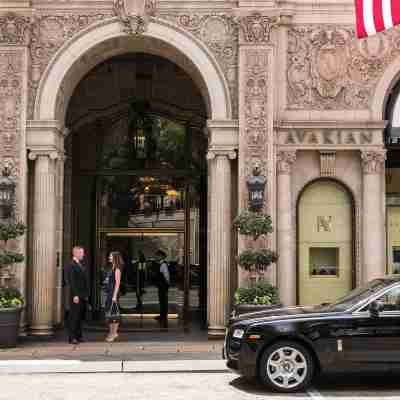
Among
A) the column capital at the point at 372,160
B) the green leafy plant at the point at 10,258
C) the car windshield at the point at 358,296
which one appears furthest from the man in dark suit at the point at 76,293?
the column capital at the point at 372,160

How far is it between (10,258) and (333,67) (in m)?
8.04

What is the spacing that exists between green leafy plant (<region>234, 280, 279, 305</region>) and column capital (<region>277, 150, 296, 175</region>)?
8.84 ft

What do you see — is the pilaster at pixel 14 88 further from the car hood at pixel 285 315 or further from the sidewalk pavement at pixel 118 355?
the car hood at pixel 285 315

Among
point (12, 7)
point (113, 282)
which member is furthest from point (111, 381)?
point (12, 7)

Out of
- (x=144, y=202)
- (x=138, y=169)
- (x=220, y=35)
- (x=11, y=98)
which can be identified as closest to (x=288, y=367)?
(x=220, y=35)

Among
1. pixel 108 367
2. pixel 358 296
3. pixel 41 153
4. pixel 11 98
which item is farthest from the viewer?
pixel 41 153

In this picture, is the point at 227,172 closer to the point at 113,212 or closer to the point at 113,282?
the point at 113,282

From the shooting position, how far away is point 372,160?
55.9 feet

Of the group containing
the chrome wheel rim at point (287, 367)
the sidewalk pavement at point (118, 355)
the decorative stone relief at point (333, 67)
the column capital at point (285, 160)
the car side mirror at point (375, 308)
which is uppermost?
the decorative stone relief at point (333, 67)

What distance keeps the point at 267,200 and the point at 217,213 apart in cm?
110

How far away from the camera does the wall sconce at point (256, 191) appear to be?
641 inches

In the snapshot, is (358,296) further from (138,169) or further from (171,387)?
(138,169)

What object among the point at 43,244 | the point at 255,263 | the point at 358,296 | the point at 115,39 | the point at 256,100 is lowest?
the point at 358,296

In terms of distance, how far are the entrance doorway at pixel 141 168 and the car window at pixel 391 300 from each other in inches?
381
